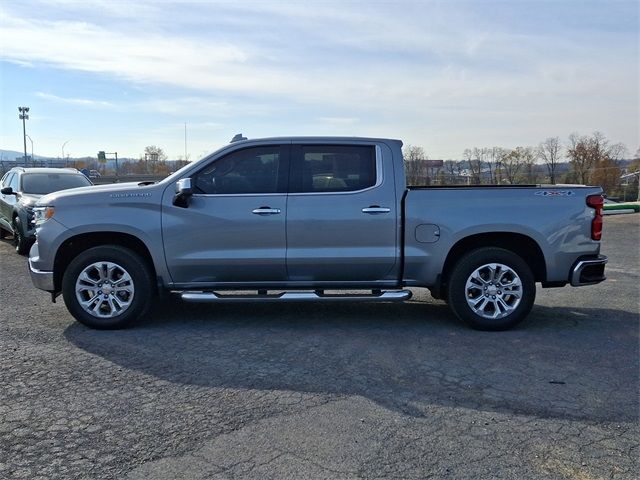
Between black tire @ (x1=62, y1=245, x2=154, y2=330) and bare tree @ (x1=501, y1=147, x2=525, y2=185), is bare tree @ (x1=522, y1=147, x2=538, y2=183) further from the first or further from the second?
black tire @ (x1=62, y1=245, x2=154, y2=330)

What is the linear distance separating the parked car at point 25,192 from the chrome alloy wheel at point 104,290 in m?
5.23

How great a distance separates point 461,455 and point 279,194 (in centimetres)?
328

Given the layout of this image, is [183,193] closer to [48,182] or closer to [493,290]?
[493,290]

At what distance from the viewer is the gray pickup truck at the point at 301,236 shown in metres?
5.80

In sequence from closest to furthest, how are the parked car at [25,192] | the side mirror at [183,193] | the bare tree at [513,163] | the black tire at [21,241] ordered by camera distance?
the side mirror at [183,193] < the parked car at [25,192] < the black tire at [21,241] < the bare tree at [513,163]

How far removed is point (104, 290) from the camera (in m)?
5.82

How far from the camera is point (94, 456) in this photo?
10.8ft

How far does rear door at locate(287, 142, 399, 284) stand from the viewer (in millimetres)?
5809

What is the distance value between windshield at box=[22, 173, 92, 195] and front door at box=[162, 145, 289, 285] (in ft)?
23.3

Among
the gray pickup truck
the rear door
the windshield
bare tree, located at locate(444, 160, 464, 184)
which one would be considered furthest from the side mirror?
bare tree, located at locate(444, 160, 464, 184)

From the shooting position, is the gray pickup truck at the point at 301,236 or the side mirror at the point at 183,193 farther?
the gray pickup truck at the point at 301,236

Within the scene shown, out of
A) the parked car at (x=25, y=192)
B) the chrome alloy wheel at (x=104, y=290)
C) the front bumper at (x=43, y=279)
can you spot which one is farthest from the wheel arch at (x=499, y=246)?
the parked car at (x=25, y=192)

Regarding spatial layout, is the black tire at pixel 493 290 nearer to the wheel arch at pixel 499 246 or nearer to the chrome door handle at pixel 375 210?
the wheel arch at pixel 499 246

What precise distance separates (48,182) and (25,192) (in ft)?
2.14
